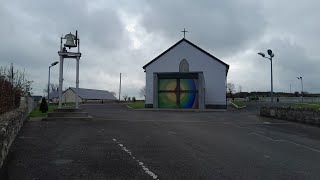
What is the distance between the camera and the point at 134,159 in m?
10.6

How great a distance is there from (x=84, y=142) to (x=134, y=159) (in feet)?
13.5

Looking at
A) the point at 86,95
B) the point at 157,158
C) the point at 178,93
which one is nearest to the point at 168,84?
the point at 178,93

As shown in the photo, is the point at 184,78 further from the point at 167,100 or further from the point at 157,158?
the point at 157,158

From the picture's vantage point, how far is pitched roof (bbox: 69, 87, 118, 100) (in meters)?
121

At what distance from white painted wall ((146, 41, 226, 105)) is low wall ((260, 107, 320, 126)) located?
23.5 m

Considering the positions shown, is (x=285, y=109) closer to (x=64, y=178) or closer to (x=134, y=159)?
(x=134, y=159)

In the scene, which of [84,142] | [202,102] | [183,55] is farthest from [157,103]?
[84,142]

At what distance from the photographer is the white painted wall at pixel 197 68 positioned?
194 ft

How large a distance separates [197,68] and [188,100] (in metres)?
7.46

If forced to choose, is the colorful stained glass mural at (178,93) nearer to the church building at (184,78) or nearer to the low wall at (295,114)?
the church building at (184,78)

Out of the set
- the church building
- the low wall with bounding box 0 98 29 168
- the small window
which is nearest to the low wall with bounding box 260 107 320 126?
the low wall with bounding box 0 98 29 168

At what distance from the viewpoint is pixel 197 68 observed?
60.1 meters

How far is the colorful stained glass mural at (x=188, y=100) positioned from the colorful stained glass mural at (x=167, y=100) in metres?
0.96

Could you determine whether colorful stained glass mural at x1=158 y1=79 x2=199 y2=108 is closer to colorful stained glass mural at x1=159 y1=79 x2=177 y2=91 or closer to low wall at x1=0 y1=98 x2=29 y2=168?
colorful stained glass mural at x1=159 y1=79 x2=177 y2=91
